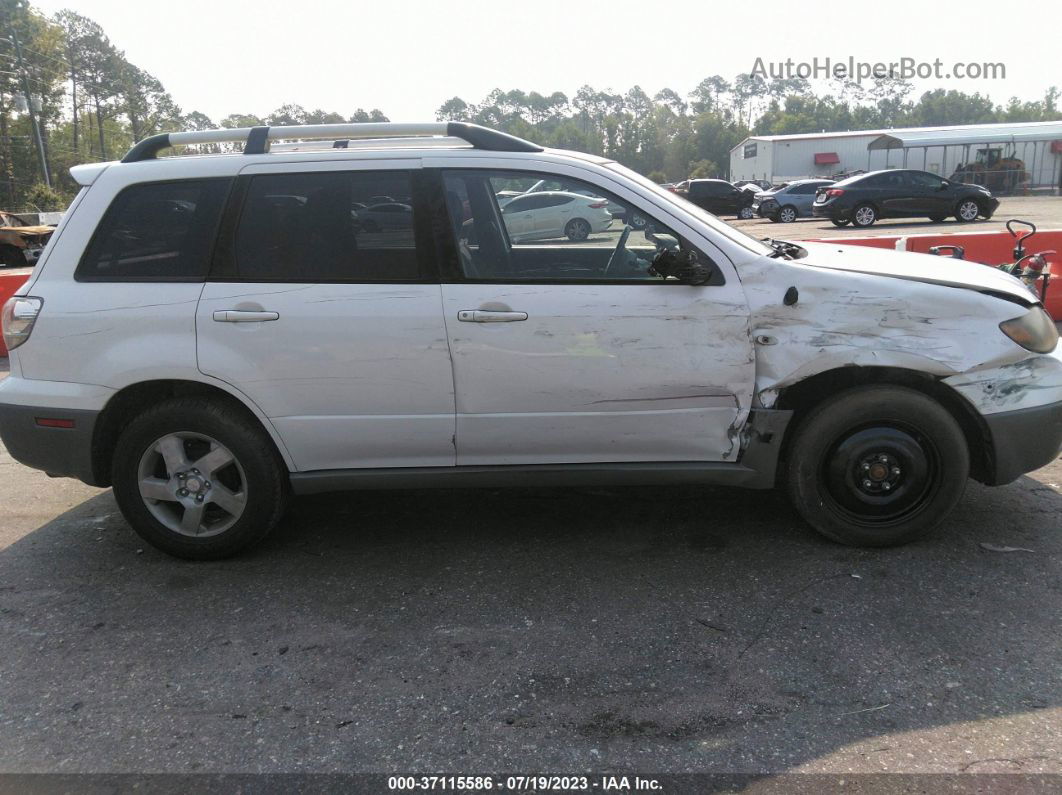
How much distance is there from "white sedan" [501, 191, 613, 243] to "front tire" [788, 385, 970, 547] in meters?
1.33

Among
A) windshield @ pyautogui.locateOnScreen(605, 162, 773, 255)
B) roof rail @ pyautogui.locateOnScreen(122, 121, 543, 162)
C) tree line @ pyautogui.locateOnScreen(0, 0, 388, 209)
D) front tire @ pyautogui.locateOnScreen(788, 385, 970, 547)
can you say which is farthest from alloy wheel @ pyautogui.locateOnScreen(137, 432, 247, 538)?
tree line @ pyautogui.locateOnScreen(0, 0, 388, 209)

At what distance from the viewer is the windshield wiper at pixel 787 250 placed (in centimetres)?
385

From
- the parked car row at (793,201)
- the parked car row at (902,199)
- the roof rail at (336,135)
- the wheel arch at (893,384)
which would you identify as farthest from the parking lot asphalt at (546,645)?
the parked car row at (793,201)

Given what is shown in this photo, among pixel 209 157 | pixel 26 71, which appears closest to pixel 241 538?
pixel 209 157

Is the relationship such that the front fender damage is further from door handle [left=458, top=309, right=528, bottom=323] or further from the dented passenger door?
door handle [left=458, top=309, right=528, bottom=323]

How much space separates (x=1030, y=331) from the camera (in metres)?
3.65

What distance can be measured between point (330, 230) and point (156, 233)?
83 cm

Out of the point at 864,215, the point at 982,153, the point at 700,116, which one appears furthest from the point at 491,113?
the point at 864,215

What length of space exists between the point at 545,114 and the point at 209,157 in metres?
156

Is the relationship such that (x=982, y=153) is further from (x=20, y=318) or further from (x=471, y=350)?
(x=20, y=318)

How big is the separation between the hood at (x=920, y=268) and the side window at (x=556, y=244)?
2.26ft

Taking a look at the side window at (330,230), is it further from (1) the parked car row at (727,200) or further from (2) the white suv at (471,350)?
(1) the parked car row at (727,200)

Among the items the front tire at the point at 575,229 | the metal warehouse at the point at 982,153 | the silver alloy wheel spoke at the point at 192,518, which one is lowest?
the silver alloy wheel spoke at the point at 192,518

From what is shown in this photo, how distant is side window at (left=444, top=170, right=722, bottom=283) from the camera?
369 centimetres
